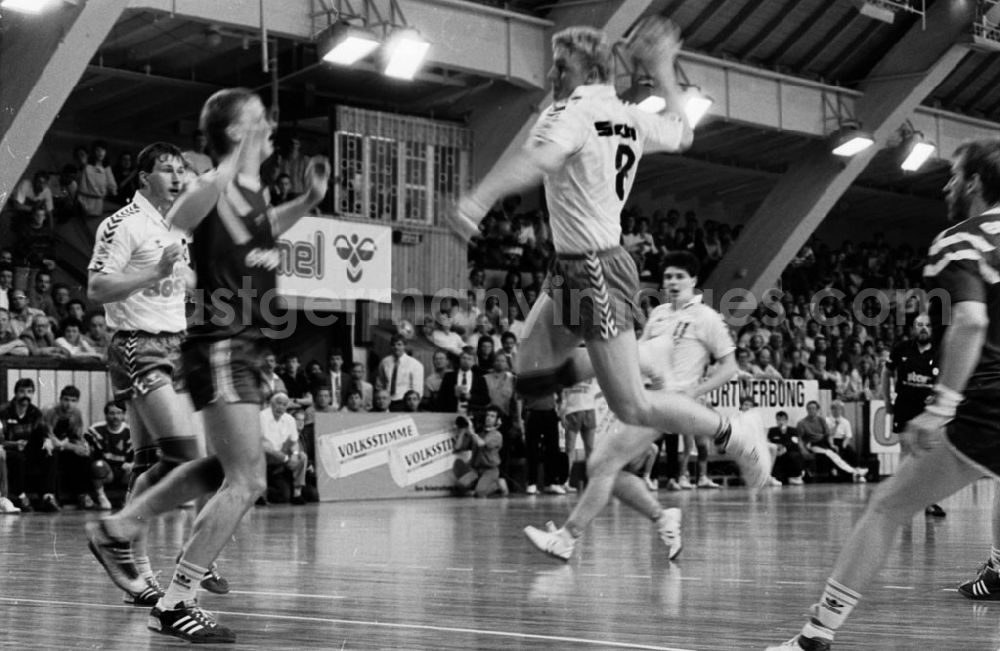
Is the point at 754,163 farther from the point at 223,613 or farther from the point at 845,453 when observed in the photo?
the point at 223,613

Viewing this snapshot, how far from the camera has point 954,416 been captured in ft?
14.5

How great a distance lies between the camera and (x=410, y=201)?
2227 cm

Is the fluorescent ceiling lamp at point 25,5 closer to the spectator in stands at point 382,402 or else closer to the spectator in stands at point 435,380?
the spectator in stands at point 382,402

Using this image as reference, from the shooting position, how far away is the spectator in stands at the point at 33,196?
18277 millimetres

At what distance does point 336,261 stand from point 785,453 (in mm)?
8451

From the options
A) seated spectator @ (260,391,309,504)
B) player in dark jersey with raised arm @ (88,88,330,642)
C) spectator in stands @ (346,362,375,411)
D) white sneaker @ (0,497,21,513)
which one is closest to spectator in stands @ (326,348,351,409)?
spectator in stands @ (346,362,375,411)

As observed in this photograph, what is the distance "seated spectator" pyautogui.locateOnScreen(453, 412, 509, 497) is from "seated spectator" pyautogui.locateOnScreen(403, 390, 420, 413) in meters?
0.59

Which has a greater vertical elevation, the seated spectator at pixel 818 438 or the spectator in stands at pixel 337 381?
the spectator in stands at pixel 337 381

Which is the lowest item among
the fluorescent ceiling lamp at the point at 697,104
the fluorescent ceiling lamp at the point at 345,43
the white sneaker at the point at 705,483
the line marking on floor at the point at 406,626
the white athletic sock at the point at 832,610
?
the line marking on floor at the point at 406,626

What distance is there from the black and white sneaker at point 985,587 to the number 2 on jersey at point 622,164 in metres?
2.48

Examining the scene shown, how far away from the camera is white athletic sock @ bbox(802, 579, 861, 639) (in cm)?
456

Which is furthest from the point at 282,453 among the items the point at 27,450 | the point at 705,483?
the point at 705,483

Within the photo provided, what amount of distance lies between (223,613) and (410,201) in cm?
1655

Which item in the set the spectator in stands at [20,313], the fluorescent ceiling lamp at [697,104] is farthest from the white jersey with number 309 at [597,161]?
the fluorescent ceiling lamp at [697,104]
